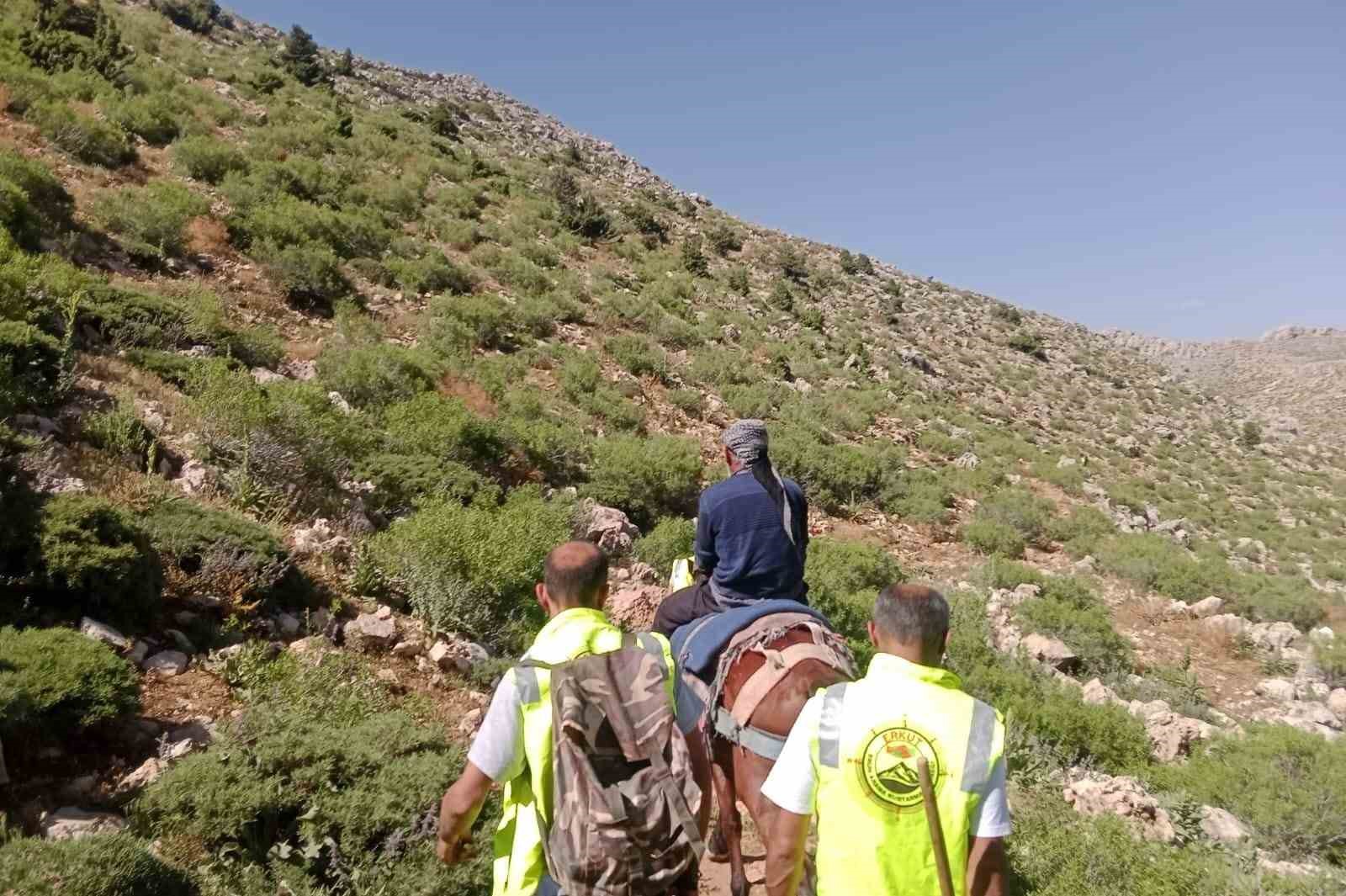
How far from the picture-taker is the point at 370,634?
18.7ft

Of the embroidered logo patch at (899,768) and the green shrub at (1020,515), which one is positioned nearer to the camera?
the embroidered logo patch at (899,768)

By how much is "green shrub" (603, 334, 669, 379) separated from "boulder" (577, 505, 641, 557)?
6675 millimetres

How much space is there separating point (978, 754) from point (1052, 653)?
754cm

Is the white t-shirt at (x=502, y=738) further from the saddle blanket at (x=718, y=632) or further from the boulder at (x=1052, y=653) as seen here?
the boulder at (x=1052, y=653)

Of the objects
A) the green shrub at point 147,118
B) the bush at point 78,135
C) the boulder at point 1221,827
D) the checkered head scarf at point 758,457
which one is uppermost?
the green shrub at point 147,118

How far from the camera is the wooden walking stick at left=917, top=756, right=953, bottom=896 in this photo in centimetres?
202

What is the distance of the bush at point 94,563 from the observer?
15.1 feet

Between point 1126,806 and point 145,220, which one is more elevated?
point 145,220

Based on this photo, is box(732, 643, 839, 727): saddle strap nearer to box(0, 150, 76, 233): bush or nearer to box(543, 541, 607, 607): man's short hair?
box(543, 541, 607, 607): man's short hair

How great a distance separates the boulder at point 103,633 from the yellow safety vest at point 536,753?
339cm

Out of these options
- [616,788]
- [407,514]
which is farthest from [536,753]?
[407,514]

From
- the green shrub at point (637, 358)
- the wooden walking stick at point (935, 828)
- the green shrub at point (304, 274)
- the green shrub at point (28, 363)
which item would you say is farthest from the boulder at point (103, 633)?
the green shrub at point (637, 358)

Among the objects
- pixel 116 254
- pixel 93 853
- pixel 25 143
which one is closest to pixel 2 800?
pixel 93 853

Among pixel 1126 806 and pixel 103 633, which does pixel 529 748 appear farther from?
pixel 1126 806
